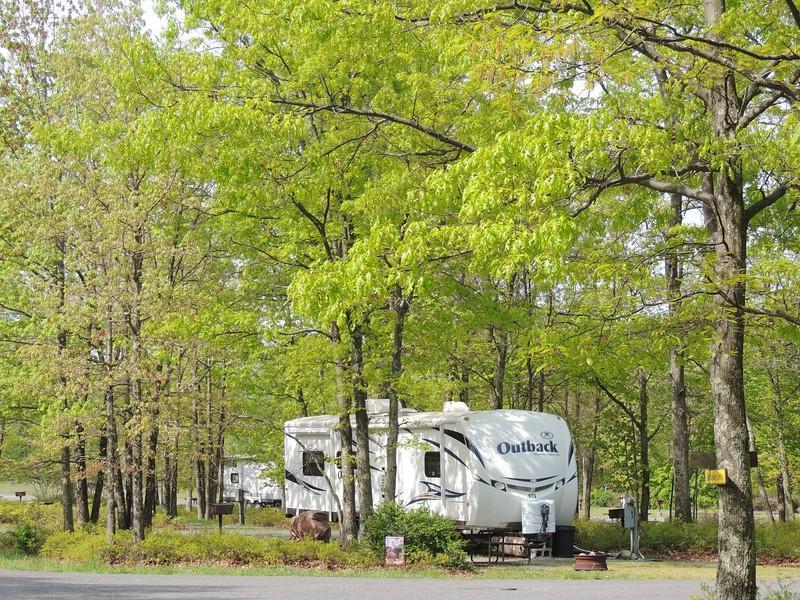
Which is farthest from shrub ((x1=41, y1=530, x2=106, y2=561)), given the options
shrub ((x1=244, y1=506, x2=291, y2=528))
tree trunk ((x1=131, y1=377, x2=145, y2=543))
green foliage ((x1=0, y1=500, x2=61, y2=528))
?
shrub ((x1=244, y1=506, x2=291, y2=528))

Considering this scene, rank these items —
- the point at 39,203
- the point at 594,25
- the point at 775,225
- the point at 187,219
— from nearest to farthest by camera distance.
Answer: the point at 594,25
the point at 775,225
the point at 39,203
the point at 187,219

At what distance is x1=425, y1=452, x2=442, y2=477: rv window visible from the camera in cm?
2259

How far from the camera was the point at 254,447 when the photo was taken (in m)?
37.7

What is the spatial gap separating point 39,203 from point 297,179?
894 centimetres

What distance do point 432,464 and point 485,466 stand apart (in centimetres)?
178

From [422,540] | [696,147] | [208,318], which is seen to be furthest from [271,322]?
[696,147]

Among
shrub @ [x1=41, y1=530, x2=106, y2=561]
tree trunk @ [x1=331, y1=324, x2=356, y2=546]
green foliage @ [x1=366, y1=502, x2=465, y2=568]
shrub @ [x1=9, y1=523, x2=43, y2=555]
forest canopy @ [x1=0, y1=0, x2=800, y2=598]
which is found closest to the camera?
forest canopy @ [x1=0, y1=0, x2=800, y2=598]

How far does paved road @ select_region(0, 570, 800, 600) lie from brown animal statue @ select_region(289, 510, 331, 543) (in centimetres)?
737

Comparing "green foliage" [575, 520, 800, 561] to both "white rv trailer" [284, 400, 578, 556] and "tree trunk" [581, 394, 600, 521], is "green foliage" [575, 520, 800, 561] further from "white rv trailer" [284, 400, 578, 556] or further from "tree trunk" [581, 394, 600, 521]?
"tree trunk" [581, 394, 600, 521]

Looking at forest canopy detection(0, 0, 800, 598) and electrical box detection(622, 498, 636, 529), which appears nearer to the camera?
forest canopy detection(0, 0, 800, 598)

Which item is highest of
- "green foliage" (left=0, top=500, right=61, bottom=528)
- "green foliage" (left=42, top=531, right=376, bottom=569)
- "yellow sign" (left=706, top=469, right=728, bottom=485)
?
"yellow sign" (left=706, top=469, right=728, bottom=485)

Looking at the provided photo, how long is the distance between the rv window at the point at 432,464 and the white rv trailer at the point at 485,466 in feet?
0.08

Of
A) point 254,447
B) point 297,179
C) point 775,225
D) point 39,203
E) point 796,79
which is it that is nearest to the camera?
point 796,79

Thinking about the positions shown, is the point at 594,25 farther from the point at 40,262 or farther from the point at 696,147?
the point at 40,262
